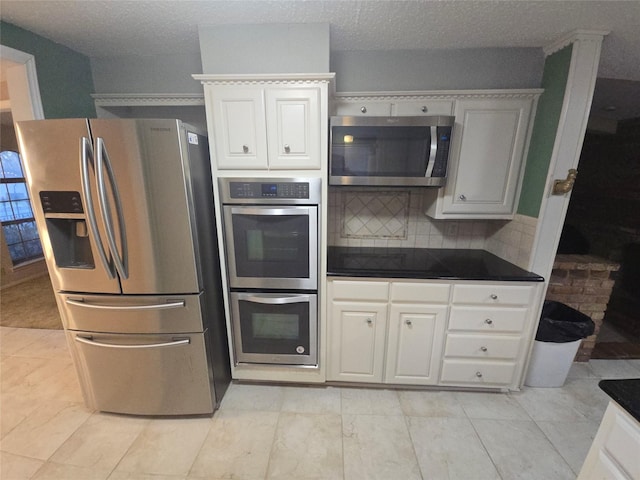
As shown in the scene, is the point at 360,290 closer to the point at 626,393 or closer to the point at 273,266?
the point at 273,266

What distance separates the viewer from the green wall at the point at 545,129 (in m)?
1.57

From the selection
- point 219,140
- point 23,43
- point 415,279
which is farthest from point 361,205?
point 23,43

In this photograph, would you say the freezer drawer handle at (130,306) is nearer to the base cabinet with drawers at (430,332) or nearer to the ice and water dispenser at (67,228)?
the ice and water dispenser at (67,228)

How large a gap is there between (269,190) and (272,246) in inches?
14.2

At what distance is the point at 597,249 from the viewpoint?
3557mm

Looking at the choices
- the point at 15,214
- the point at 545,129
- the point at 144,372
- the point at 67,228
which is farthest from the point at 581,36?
the point at 15,214

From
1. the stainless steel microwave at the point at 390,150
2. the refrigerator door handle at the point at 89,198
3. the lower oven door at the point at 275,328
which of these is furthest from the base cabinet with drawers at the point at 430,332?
the refrigerator door handle at the point at 89,198

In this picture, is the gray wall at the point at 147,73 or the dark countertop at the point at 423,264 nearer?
the dark countertop at the point at 423,264

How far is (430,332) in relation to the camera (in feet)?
5.82

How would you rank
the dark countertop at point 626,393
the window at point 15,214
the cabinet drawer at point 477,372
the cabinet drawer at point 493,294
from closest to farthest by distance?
the dark countertop at point 626,393
the cabinet drawer at point 493,294
the cabinet drawer at point 477,372
the window at point 15,214

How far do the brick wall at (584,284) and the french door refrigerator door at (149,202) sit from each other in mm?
2772

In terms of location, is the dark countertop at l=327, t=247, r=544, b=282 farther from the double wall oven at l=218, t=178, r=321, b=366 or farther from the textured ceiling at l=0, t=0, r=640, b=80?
the textured ceiling at l=0, t=0, r=640, b=80

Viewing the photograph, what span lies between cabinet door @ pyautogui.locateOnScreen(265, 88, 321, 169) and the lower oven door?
869mm

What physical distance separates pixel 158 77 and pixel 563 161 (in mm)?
2851
